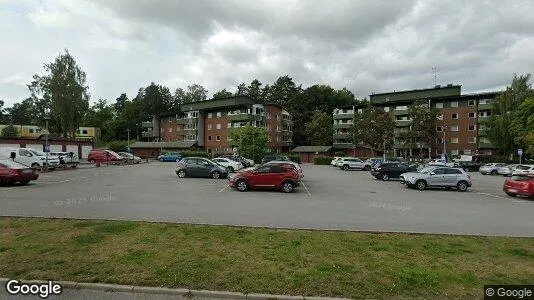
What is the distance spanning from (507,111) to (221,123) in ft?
186

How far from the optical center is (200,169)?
26703 mm

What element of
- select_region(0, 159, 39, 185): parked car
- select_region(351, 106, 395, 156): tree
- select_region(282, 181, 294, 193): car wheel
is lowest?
select_region(282, 181, 294, 193): car wheel

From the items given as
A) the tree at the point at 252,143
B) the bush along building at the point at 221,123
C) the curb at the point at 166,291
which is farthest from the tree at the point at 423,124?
→ the curb at the point at 166,291

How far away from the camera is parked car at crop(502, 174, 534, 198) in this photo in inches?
715

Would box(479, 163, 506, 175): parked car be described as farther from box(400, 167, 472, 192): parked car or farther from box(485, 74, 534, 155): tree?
box(400, 167, 472, 192): parked car

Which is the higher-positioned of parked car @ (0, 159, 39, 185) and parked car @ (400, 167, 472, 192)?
parked car @ (0, 159, 39, 185)

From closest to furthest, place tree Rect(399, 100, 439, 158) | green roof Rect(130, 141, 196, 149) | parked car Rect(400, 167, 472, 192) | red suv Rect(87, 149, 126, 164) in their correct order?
parked car Rect(400, 167, 472, 192) → red suv Rect(87, 149, 126, 164) → tree Rect(399, 100, 439, 158) → green roof Rect(130, 141, 196, 149)

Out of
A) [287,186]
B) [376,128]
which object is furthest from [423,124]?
[287,186]

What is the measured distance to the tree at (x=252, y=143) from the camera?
57.8m

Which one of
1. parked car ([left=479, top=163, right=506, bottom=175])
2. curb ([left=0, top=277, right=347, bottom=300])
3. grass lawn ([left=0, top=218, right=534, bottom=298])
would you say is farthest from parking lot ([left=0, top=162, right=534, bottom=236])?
parked car ([left=479, top=163, right=506, bottom=175])

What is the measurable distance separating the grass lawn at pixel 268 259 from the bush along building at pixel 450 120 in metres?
63.4

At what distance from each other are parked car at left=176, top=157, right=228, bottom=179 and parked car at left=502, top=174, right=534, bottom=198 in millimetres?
17829

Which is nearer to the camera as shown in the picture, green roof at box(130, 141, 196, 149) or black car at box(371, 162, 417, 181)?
black car at box(371, 162, 417, 181)

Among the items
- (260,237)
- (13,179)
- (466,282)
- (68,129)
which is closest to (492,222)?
(466,282)
